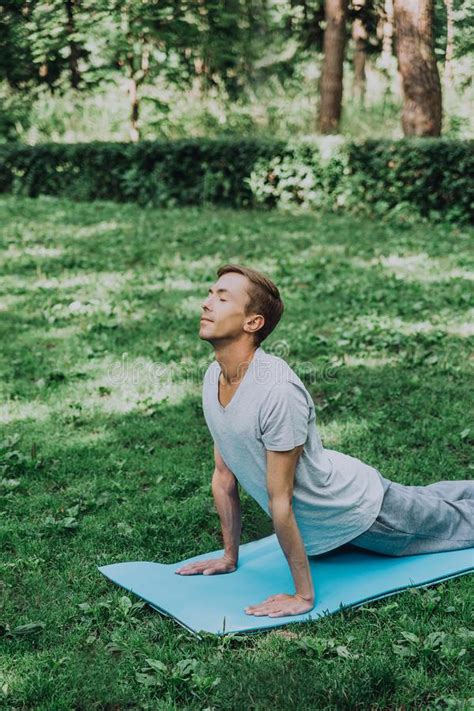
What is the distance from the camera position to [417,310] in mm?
7055

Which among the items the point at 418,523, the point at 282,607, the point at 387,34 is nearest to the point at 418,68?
the point at 387,34

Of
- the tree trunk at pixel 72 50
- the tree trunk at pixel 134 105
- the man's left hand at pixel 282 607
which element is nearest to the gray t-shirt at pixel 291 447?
the man's left hand at pixel 282 607

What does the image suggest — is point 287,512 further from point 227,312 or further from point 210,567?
point 227,312

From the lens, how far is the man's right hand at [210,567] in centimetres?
344

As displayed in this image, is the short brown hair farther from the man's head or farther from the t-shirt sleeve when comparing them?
the t-shirt sleeve

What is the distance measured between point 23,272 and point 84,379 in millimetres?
3368

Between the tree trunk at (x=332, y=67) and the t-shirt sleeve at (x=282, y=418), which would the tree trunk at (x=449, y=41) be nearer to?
the tree trunk at (x=332, y=67)

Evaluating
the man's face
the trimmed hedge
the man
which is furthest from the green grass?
the trimmed hedge

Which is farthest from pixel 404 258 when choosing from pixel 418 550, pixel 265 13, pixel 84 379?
pixel 265 13

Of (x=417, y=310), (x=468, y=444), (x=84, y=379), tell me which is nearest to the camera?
(x=468, y=444)

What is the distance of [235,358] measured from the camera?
3.11 metres

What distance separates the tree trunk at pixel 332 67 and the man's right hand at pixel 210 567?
1303cm

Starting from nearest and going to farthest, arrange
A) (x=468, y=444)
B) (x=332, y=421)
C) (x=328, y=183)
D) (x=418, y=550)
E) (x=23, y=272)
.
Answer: (x=418, y=550) → (x=468, y=444) → (x=332, y=421) → (x=23, y=272) → (x=328, y=183)

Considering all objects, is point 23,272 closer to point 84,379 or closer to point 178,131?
point 84,379
